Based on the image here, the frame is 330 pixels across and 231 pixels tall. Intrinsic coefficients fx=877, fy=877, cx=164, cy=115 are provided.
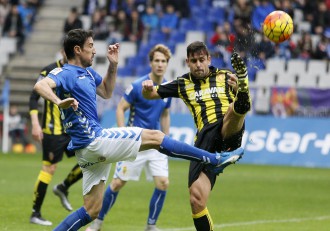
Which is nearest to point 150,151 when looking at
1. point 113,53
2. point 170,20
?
point 113,53

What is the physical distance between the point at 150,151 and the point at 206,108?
2.73m

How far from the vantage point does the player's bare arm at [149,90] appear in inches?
397

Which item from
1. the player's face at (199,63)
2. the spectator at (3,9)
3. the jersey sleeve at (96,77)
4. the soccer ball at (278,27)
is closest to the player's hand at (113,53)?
the jersey sleeve at (96,77)

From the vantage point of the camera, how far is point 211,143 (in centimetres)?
992

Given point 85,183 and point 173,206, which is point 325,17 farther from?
point 85,183

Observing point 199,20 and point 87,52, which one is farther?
point 199,20

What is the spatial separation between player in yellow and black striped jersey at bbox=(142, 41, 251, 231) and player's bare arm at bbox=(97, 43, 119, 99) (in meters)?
0.38

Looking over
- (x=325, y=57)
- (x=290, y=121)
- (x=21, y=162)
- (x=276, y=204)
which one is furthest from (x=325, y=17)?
(x=276, y=204)

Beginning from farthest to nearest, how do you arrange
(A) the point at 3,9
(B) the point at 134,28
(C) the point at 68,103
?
(A) the point at 3,9 < (B) the point at 134,28 < (C) the point at 68,103

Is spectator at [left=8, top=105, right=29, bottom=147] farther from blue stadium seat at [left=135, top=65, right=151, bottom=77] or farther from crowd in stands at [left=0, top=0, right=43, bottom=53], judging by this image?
crowd in stands at [left=0, top=0, right=43, bottom=53]

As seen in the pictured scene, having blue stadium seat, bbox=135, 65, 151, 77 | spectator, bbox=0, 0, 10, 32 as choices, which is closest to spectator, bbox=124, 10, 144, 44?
blue stadium seat, bbox=135, 65, 151, 77

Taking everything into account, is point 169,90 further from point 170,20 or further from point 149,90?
point 170,20

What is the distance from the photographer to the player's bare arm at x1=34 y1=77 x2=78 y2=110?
8.61 metres

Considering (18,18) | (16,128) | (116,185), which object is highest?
(18,18)
